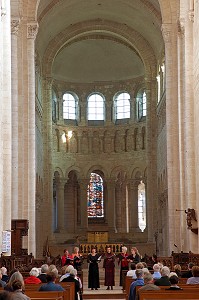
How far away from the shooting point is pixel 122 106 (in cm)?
4862

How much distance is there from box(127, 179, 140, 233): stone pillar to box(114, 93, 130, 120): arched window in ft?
15.5

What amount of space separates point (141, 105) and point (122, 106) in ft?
5.40

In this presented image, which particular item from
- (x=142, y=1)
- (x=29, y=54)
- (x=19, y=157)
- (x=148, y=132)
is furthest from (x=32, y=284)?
(x=148, y=132)

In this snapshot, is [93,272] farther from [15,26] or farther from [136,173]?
[136,173]

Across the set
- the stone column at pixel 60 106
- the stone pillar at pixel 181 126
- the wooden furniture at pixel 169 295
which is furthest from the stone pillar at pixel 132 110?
the wooden furniture at pixel 169 295

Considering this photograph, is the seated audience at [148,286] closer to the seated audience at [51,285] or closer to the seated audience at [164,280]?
the seated audience at [164,280]

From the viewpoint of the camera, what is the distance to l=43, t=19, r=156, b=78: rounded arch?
43.8 meters

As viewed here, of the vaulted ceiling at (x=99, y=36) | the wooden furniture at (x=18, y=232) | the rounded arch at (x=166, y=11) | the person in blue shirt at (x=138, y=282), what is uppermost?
the vaulted ceiling at (x=99, y=36)

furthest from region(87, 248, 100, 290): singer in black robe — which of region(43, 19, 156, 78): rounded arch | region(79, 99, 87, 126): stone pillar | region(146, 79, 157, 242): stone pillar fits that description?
region(79, 99, 87, 126): stone pillar

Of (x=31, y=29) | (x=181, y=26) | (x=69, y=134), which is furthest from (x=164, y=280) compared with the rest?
(x=69, y=134)

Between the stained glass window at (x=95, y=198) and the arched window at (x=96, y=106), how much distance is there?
163 inches

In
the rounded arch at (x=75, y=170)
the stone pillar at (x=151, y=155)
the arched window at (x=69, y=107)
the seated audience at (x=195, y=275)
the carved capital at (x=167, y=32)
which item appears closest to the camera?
the seated audience at (x=195, y=275)

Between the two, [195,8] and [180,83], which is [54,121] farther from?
[195,8]

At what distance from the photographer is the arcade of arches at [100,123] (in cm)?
3272
